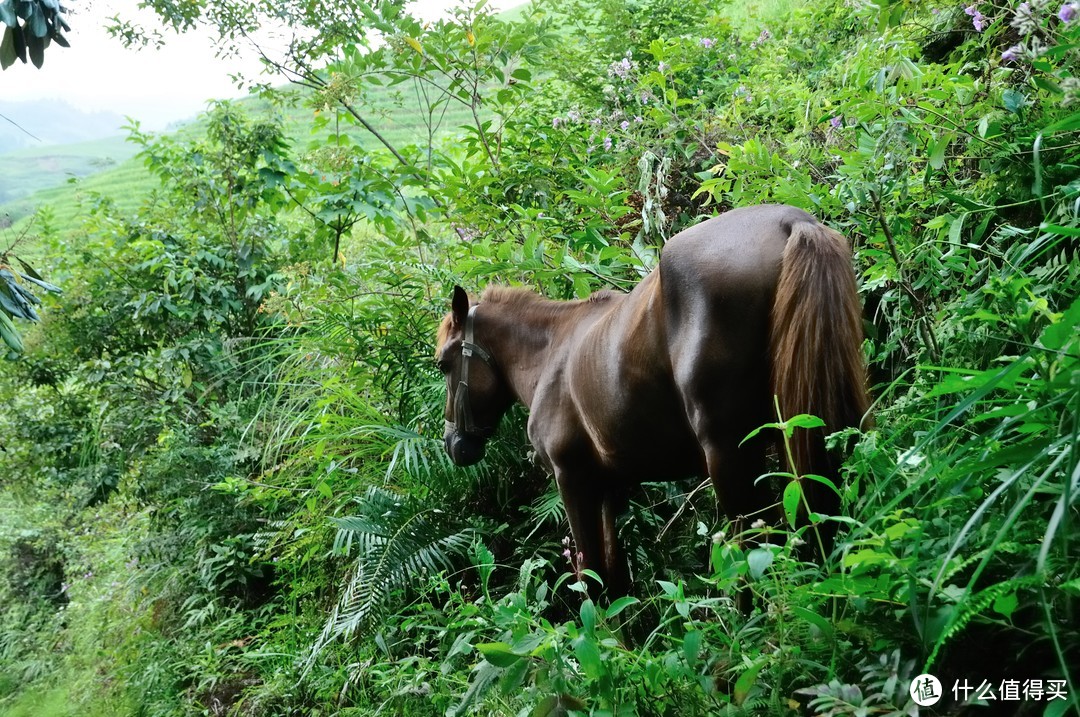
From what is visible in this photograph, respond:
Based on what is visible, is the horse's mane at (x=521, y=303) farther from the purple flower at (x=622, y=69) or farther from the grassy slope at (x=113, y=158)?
the grassy slope at (x=113, y=158)

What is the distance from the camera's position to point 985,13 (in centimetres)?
329

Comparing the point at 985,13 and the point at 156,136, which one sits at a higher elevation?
the point at 156,136

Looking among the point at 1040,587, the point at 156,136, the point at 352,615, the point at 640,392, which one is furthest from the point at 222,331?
the point at 1040,587

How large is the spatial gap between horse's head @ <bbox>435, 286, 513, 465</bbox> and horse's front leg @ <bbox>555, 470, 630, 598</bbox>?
58 cm

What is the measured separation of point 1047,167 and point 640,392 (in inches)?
54.3

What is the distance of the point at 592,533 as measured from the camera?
3.09 metres

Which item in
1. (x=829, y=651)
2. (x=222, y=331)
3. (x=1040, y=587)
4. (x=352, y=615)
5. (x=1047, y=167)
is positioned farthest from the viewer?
(x=222, y=331)

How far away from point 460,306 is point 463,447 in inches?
23.6

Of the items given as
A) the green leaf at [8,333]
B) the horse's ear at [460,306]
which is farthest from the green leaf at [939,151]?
the green leaf at [8,333]

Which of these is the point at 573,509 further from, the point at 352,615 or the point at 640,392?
the point at 352,615

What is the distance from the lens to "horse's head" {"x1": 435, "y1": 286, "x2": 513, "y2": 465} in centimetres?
346

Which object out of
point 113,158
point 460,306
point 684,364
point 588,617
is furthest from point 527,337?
point 113,158

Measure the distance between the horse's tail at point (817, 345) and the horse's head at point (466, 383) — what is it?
5.35 ft

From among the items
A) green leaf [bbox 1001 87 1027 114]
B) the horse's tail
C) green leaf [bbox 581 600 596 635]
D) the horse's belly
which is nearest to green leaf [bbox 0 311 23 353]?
the horse's belly
